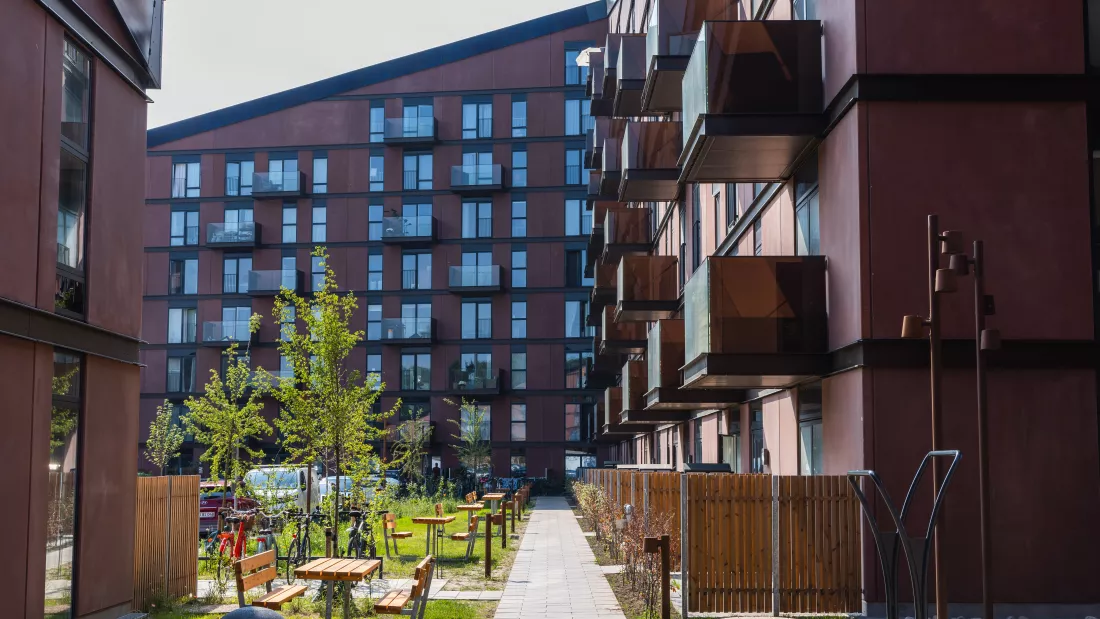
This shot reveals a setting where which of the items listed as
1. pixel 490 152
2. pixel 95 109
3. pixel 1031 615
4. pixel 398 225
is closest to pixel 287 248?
pixel 398 225

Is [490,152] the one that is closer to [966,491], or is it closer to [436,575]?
[436,575]

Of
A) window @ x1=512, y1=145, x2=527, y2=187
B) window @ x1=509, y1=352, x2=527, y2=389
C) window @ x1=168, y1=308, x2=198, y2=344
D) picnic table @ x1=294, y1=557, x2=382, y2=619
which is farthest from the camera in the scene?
window @ x1=168, y1=308, x2=198, y2=344

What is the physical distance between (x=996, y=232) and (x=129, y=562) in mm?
11263

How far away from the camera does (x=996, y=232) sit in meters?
13.4

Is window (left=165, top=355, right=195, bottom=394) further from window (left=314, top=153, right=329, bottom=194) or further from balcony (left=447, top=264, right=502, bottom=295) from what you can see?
balcony (left=447, top=264, right=502, bottom=295)

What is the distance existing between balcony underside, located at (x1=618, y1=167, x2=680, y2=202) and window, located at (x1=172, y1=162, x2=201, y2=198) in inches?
1629

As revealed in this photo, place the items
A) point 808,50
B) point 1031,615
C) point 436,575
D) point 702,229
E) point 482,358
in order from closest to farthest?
1. point 1031,615
2. point 808,50
3. point 436,575
4. point 702,229
5. point 482,358

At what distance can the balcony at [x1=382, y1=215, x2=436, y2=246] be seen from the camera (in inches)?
2462

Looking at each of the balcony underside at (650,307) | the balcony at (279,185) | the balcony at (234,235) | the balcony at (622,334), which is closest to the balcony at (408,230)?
the balcony at (279,185)

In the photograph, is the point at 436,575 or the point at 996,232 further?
the point at 436,575

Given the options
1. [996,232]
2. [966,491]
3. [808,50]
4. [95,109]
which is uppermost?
[808,50]

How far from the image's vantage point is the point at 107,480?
13.9 m

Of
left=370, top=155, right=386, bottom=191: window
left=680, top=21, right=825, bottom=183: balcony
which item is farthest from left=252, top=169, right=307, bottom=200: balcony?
left=680, top=21, right=825, bottom=183: balcony

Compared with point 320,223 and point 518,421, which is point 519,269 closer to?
point 518,421
